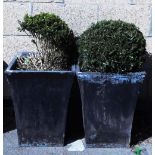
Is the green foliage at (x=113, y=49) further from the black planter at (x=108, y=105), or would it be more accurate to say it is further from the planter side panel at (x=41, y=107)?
the planter side panel at (x=41, y=107)

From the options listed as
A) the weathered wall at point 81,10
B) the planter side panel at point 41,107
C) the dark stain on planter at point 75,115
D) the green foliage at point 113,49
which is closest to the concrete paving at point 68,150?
the planter side panel at point 41,107

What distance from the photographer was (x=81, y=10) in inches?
200

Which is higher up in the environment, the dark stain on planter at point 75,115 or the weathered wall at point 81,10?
the weathered wall at point 81,10

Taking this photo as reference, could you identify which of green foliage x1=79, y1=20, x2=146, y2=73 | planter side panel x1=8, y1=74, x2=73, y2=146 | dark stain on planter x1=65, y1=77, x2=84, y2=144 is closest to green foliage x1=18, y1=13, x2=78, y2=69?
green foliage x1=79, y1=20, x2=146, y2=73

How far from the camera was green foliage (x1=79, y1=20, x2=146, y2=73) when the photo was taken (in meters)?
4.32

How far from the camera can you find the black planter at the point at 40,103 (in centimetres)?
435

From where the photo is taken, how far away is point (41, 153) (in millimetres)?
4535

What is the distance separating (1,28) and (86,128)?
159 centimetres

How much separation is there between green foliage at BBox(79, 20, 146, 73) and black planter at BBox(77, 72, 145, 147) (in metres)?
0.10

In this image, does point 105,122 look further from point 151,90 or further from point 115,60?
point 151,90

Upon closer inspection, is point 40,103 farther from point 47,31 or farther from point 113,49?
point 113,49

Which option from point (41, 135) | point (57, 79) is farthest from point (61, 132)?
point (57, 79)

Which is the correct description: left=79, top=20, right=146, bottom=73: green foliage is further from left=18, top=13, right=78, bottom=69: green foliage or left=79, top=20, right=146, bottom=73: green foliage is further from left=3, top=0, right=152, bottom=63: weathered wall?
left=3, top=0, right=152, bottom=63: weathered wall

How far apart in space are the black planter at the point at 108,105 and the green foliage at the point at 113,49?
10cm
